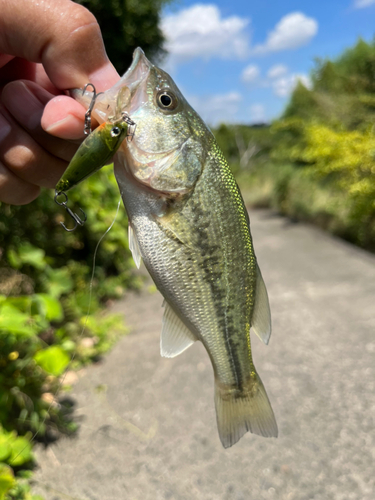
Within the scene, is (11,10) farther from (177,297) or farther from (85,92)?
(177,297)

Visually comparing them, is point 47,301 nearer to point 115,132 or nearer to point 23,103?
point 23,103

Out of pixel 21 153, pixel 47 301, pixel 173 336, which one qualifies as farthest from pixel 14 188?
pixel 47 301

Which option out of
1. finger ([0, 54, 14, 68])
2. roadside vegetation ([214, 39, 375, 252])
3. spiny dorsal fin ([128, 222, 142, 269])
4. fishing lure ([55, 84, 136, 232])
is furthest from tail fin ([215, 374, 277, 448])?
roadside vegetation ([214, 39, 375, 252])

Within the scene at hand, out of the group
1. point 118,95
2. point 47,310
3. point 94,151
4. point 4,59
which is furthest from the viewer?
point 47,310

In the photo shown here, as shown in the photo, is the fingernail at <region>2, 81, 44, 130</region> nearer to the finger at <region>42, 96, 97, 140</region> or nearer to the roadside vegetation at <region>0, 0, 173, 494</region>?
the finger at <region>42, 96, 97, 140</region>

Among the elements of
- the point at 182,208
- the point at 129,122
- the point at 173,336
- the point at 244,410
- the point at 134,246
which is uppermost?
the point at 129,122

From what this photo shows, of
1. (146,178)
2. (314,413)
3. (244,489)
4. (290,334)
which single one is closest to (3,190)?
(146,178)
